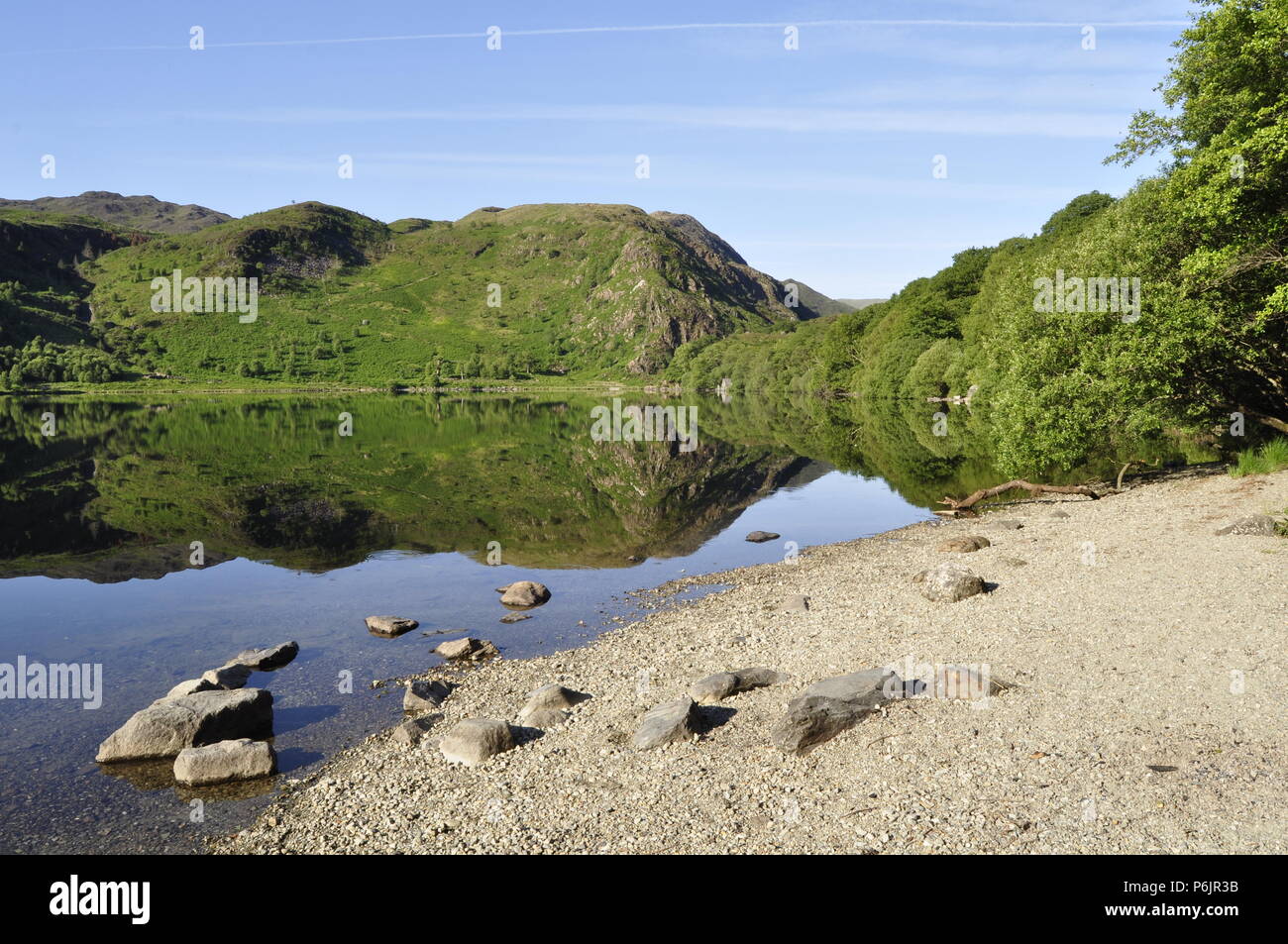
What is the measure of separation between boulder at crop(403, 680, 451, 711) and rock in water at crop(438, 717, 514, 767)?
3149 mm

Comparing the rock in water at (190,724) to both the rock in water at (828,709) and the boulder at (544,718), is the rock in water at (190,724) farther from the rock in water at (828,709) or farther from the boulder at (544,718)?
the rock in water at (828,709)

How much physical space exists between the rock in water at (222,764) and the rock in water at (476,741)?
355 cm

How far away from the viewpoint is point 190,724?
16.6 metres

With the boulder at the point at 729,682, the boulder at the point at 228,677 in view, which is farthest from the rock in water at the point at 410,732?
the boulder at the point at 729,682

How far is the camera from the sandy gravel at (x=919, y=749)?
10.7 m

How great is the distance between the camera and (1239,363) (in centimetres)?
3581

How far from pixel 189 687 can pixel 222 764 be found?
16.5ft

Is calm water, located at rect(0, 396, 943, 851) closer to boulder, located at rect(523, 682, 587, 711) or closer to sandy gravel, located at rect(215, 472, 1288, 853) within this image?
sandy gravel, located at rect(215, 472, 1288, 853)

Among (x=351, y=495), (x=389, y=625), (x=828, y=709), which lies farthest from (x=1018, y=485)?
(x=351, y=495)

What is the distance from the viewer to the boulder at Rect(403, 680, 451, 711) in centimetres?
1875

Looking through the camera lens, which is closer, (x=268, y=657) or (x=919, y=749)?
(x=919, y=749)

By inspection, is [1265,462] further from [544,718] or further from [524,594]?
[544,718]
